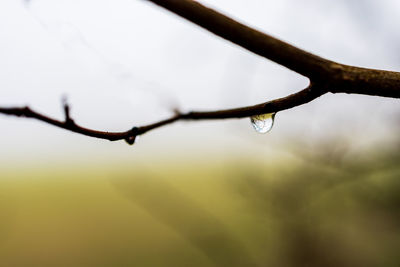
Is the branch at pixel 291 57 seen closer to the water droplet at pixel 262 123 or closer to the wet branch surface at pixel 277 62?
the wet branch surface at pixel 277 62

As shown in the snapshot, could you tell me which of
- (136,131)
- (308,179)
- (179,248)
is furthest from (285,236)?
(179,248)

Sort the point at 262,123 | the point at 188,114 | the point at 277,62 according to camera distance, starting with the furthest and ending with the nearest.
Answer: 1. the point at 262,123
2. the point at 188,114
3. the point at 277,62

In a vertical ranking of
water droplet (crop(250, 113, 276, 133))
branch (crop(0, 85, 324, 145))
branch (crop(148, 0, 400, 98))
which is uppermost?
water droplet (crop(250, 113, 276, 133))

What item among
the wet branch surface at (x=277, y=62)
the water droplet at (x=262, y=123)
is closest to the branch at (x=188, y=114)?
the wet branch surface at (x=277, y=62)

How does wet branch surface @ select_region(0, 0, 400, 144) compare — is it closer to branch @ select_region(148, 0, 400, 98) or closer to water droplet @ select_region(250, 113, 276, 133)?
branch @ select_region(148, 0, 400, 98)

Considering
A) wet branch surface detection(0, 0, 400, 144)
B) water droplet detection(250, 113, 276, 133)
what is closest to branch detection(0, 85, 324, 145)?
wet branch surface detection(0, 0, 400, 144)

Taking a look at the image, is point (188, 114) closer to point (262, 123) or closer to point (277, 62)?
point (277, 62)

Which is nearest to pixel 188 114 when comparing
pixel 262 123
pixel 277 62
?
pixel 277 62

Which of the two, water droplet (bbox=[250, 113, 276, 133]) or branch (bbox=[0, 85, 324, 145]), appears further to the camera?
water droplet (bbox=[250, 113, 276, 133])
